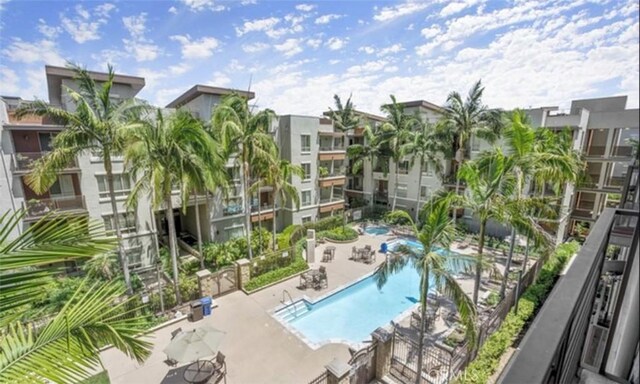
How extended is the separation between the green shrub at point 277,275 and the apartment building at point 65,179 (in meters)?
6.22

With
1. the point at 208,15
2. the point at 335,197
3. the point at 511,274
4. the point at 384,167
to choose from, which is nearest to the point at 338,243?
the point at 335,197

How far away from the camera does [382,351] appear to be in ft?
31.7

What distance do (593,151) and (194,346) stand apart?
30929mm

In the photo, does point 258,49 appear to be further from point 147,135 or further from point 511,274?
point 511,274

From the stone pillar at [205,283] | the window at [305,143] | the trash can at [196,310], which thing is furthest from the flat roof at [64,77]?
the trash can at [196,310]

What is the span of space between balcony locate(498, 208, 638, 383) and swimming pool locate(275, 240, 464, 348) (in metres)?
9.89

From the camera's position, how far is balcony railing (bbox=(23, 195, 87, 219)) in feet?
50.0

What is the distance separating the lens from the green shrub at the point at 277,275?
1562 cm

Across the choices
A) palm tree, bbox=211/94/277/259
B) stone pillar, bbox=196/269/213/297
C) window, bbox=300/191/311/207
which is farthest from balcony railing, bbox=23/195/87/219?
window, bbox=300/191/311/207

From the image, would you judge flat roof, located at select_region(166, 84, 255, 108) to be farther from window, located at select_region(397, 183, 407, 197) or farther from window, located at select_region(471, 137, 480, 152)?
window, located at select_region(471, 137, 480, 152)

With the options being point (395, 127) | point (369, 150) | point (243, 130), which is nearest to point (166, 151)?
point (243, 130)

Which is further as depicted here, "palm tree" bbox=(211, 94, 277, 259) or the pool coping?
"palm tree" bbox=(211, 94, 277, 259)

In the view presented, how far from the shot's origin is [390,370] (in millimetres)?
9984

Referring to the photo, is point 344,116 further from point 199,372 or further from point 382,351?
point 199,372
